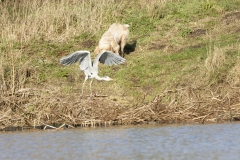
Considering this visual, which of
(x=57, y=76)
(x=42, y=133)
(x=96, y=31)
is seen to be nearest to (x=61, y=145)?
(x=42, y=133)

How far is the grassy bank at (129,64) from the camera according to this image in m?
11.8

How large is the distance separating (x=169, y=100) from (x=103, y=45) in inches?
148

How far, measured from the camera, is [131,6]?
61.6ft

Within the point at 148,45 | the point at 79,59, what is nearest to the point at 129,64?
the point at 148,45

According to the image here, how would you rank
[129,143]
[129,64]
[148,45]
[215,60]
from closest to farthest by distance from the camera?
1. [129,143]
2. [215,60]
3. [129,64]
4. [148,45]

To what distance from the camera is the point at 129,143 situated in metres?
10.3

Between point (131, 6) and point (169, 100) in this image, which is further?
point (131, 6)

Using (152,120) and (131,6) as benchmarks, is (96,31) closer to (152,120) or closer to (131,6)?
(131,6)

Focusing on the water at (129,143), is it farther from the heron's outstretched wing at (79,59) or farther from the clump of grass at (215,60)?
the clump of grass at (215,60)

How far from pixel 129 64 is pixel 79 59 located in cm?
251

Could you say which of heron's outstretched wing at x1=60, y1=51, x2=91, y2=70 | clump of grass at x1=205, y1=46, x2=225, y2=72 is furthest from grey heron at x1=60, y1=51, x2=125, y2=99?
clump of grass at x1=205, y1=46, x2=225, y2=72

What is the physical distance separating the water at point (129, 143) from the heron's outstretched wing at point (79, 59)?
158 cm

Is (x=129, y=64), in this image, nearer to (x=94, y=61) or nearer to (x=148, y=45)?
(x=148, y=45)

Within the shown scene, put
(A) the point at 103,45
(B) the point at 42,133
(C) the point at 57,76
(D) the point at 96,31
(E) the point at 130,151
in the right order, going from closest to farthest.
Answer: (E) the point at 130,151 → (B) the point at 42,133 → (C) the point at 57,76 → (A) the point at 103,45 → (D) the point at 96,31
